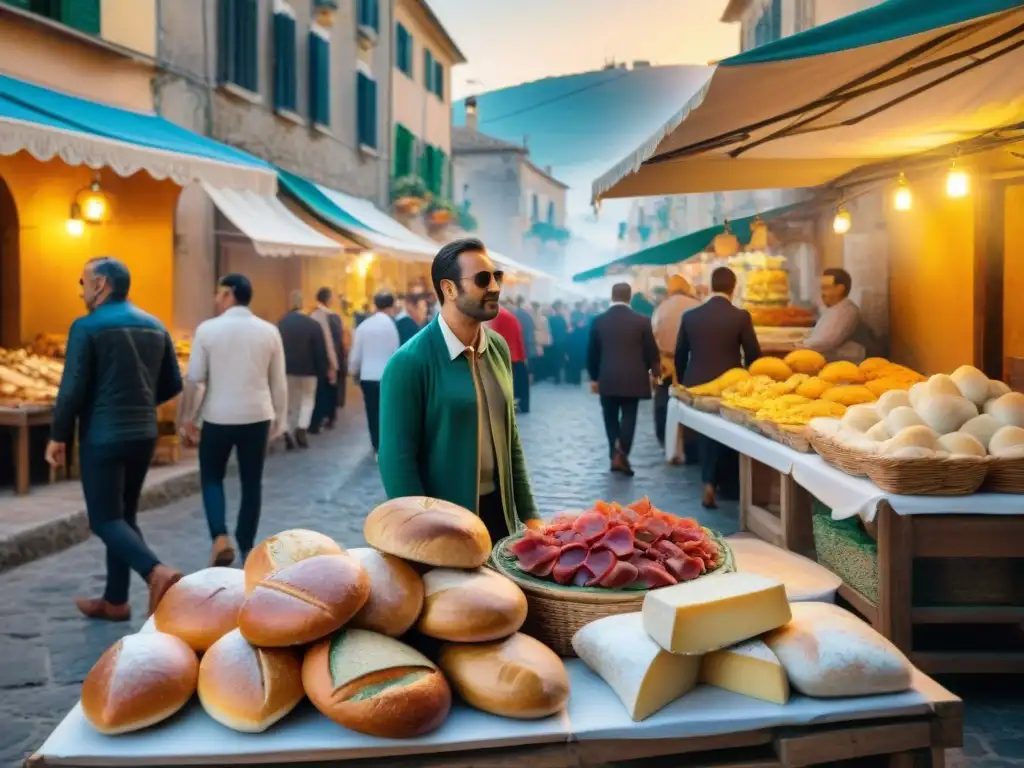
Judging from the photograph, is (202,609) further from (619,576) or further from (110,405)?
(110,405)

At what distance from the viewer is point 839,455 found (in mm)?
4711

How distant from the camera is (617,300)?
35.2ft

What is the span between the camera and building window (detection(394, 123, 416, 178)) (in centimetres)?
2344

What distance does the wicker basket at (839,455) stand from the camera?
448 centimetres

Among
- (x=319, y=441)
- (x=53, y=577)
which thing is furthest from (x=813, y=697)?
(x=319, y=441)

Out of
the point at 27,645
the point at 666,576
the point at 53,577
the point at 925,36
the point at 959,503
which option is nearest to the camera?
the point at 666,576

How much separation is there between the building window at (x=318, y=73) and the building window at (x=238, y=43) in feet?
7.84

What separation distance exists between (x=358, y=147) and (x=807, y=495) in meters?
16.3

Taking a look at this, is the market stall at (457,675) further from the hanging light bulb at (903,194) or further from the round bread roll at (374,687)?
the hanging light bulb at (903,194)

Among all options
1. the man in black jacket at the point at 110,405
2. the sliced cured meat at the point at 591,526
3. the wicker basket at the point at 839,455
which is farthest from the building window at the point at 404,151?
the sliced cured meat at the point at 591,526

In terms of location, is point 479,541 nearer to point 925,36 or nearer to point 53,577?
point 925,36

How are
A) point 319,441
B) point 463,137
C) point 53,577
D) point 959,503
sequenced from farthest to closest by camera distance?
1. point 463,137
2. point 319,441
3. point 53,577
4. point 959,503

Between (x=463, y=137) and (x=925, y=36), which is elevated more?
(x=463, y=137)

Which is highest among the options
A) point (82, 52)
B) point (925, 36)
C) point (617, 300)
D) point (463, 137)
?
point (463, 137)
